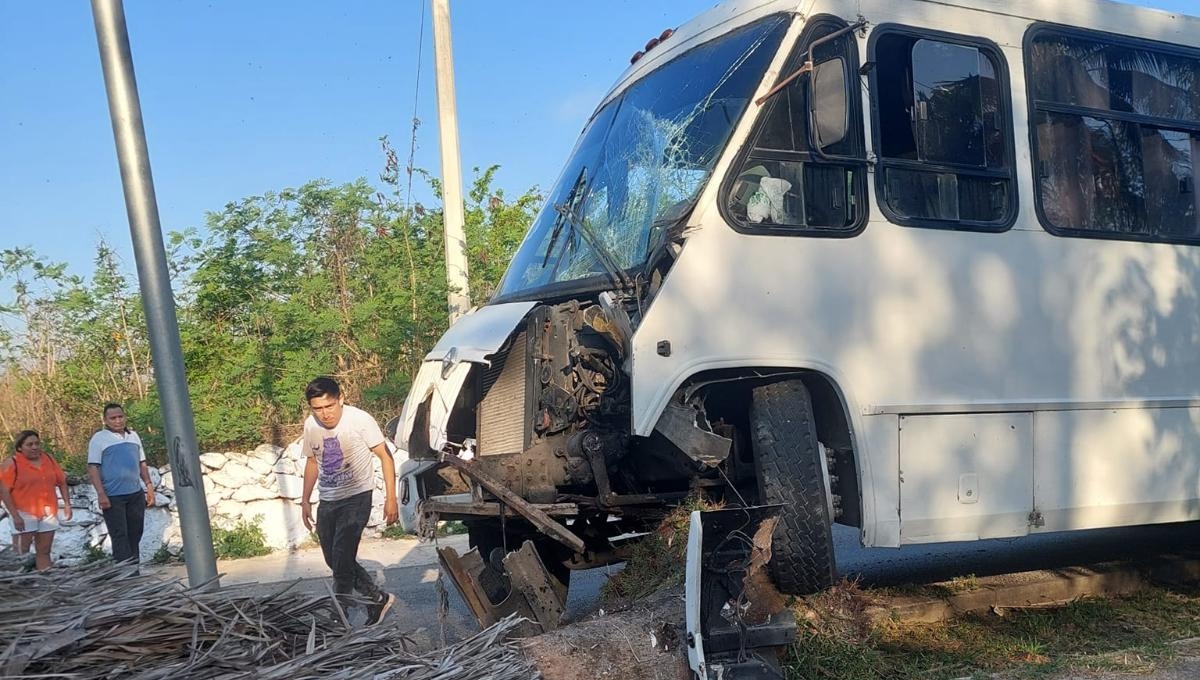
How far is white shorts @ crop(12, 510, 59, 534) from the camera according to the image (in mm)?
7745

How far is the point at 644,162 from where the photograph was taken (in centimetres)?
493

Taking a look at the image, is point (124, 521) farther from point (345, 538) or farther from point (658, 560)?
point (658, 560)

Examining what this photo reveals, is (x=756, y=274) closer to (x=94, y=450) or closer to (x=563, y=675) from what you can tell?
(x=563, y=675)

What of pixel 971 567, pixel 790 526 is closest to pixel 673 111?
pixel 790 526

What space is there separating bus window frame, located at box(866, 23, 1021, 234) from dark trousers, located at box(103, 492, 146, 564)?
6.61 metres

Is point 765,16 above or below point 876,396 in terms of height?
above

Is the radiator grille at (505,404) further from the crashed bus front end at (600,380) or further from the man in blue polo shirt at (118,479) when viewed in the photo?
the man in blue polo shirt at (118,479)

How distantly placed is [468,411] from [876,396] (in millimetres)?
2199

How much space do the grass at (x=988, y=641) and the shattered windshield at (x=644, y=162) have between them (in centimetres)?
192

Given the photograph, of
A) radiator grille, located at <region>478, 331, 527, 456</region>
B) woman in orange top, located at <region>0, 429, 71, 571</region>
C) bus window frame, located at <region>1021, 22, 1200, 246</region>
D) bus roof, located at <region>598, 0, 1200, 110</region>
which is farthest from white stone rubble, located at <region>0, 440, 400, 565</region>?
bus window frame, located at <region>1021, 22, 1200, 246</region>

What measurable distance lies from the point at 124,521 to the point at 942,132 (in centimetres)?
697

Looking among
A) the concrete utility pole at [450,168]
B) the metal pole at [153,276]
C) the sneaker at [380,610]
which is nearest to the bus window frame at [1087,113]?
the sneaker at [380,610]

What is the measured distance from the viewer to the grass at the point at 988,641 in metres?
4.36

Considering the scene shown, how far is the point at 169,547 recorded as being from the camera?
948 cm
